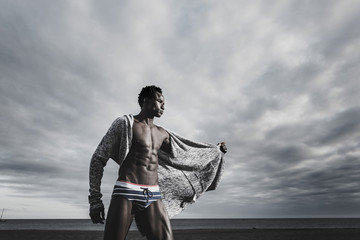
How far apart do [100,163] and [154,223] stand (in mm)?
979

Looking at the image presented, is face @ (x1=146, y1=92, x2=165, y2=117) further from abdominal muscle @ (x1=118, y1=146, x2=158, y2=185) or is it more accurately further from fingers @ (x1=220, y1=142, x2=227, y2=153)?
fingers @ (x1=220, y1=142, x2=227, y2=153)

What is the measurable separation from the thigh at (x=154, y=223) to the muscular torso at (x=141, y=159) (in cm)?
34

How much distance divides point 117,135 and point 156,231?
125 centimetres

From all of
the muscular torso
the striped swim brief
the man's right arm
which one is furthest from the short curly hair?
the striped swim brief

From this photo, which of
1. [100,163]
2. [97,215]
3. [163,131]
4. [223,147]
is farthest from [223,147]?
[97,215]

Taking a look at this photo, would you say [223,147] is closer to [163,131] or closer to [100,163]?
[163,131]

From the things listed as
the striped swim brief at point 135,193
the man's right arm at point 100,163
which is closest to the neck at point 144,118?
the man's right arm at point 100,163

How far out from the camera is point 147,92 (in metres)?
3.81

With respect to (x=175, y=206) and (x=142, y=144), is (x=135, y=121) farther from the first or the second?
(x=175, y=206)

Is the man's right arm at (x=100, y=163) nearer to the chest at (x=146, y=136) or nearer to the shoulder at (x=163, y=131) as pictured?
the chest at (x=146, y=136)

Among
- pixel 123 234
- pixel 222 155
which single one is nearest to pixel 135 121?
pixel 123 234

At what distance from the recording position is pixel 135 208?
330 centimetres

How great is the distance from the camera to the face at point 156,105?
3.71 metres

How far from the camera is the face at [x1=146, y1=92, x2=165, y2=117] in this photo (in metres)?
3.71
